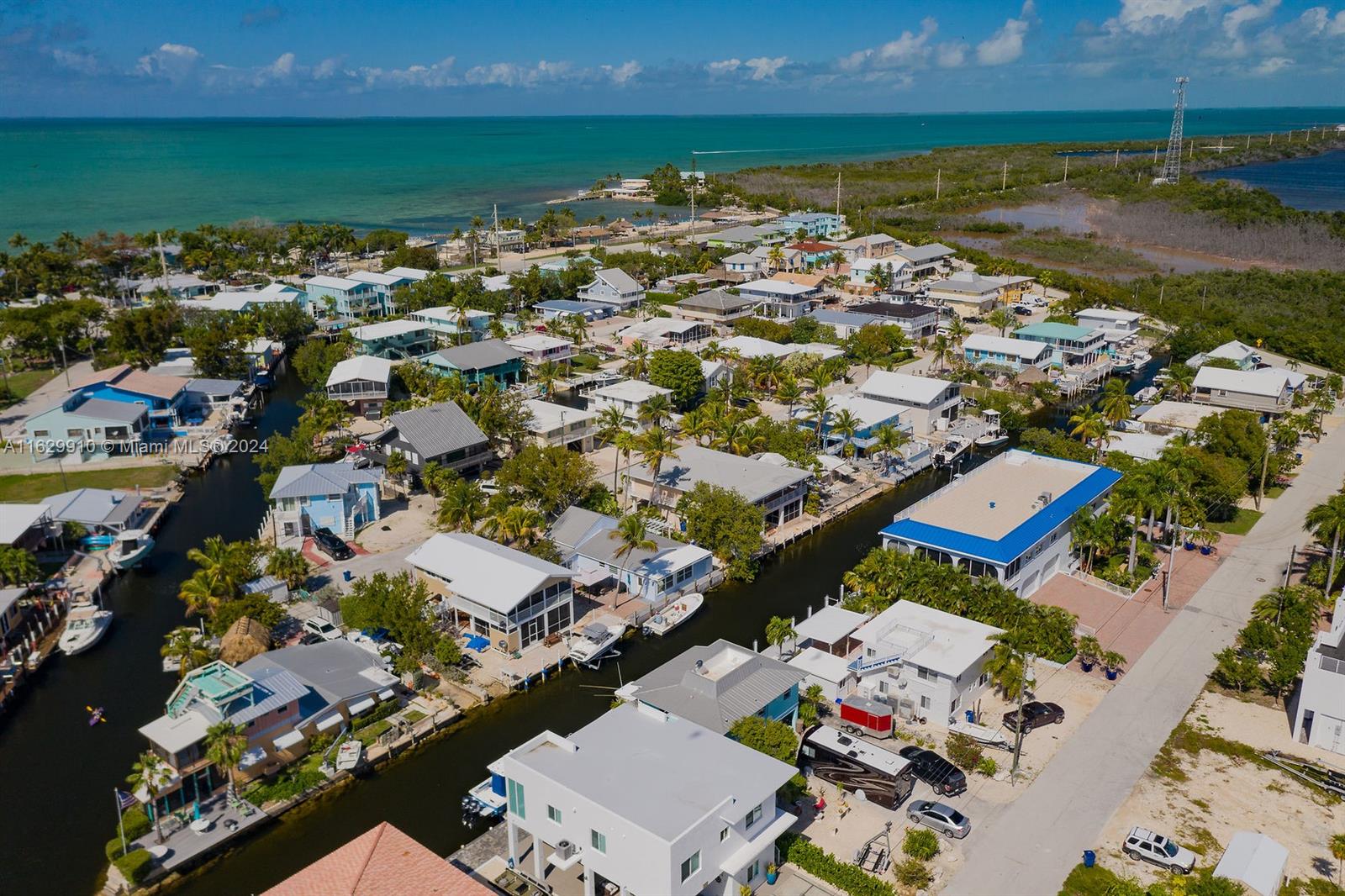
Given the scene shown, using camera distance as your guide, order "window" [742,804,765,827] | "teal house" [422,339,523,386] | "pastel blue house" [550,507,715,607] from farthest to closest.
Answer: "teal house" [422,339,523,386], "pastel blue house" [550,507,715,607], "window" [742,804,765,827]

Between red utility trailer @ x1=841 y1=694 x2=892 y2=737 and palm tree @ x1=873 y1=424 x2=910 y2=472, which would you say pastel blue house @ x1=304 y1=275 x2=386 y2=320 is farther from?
red utility trailer @ x1=841 y1=694 x2=892 y2=737

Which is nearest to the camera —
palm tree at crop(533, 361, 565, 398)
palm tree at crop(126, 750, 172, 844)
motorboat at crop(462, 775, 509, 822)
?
palm tree at crop(126, 750, 172, 844)

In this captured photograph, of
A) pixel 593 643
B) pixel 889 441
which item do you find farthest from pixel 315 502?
pixel 889 441

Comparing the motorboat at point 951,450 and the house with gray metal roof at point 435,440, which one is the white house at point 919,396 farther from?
the house with gray metal roof at point 435,440

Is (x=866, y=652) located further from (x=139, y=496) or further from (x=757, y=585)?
(x=139, y=496)

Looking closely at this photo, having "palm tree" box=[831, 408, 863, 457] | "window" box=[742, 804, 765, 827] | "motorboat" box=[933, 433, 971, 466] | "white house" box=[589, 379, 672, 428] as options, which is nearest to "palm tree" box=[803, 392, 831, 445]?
"palm tree" box=[831, 408, 863, 457]

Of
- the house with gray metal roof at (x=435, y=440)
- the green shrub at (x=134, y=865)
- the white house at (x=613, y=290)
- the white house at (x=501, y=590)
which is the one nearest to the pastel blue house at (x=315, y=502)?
the house with gray metal roof at (x=435, y=440)

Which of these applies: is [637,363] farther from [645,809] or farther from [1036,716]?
[645,809]
